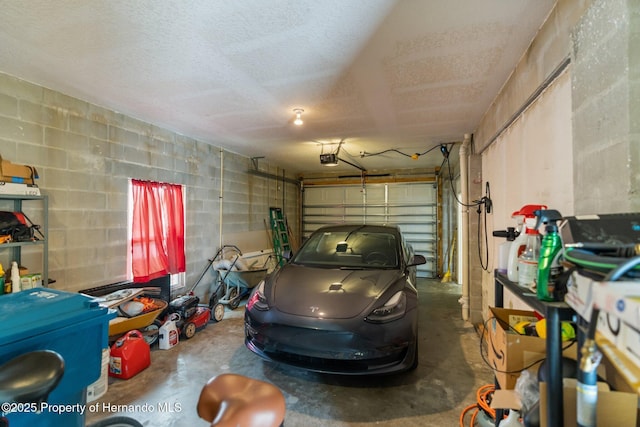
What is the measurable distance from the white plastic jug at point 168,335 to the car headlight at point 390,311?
224 cm

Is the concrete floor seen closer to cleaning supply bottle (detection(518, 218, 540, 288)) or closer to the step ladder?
cleaning supply bottle (detection(518, 218, 540, 288))

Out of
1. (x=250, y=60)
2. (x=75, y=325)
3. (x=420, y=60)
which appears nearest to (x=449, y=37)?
(x=420, y=60)

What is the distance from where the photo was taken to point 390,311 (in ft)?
7.39

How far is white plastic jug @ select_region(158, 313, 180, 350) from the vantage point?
306 centimetres

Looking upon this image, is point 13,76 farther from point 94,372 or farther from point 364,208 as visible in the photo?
point 364,208

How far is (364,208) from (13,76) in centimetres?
662

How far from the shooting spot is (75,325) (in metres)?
1.25

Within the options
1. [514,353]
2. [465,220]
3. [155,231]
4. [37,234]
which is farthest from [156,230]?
[465,220]

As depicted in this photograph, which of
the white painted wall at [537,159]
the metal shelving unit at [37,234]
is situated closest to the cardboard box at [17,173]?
the metal shelving unit at [37,234]

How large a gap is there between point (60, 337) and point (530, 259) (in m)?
1.94

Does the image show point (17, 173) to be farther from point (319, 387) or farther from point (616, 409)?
point (616, 409)

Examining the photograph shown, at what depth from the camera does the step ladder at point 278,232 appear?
6.80 meters

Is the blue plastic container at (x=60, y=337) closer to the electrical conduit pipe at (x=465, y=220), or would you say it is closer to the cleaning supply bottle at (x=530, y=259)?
the cleaning supply bottle at (x=530, y=259)

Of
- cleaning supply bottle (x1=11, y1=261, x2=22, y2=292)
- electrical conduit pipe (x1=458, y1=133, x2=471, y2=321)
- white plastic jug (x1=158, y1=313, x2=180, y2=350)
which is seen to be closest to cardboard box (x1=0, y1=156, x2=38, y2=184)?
cleaning supply bottle (x1=11, y1=261, x2=22, y2=292)
